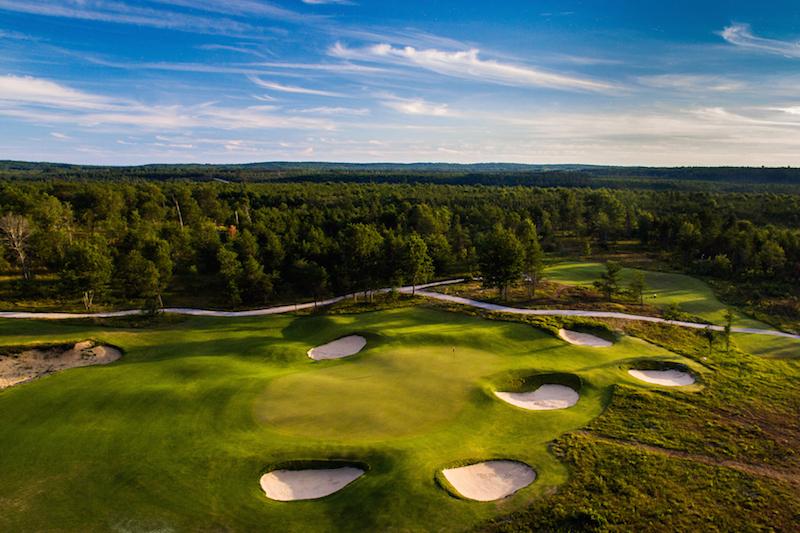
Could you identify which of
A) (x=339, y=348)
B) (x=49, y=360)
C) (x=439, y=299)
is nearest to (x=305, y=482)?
(x=339, y=348)

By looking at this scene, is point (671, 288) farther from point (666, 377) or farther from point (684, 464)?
point (684, 464)

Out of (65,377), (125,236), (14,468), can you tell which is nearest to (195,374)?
(65,377)

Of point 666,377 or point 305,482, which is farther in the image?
point 666,377

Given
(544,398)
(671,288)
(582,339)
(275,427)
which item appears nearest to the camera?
(275,427)

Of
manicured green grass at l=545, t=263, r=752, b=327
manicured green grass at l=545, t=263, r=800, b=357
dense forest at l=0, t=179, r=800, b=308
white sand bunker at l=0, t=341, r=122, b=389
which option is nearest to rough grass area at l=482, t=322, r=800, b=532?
manicured green grass at l=545, t=263, r=800, b=357

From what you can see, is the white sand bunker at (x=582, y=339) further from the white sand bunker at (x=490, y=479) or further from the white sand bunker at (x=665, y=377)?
the white sand bunker at (x=490, y=479)

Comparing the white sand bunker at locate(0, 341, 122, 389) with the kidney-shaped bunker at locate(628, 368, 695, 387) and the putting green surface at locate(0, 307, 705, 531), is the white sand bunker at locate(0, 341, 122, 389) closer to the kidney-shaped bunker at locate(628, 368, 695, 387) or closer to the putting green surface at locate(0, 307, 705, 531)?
the putting green surface at locate(0, 307, 705, 531)

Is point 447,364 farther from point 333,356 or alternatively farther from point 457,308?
point 457,308
